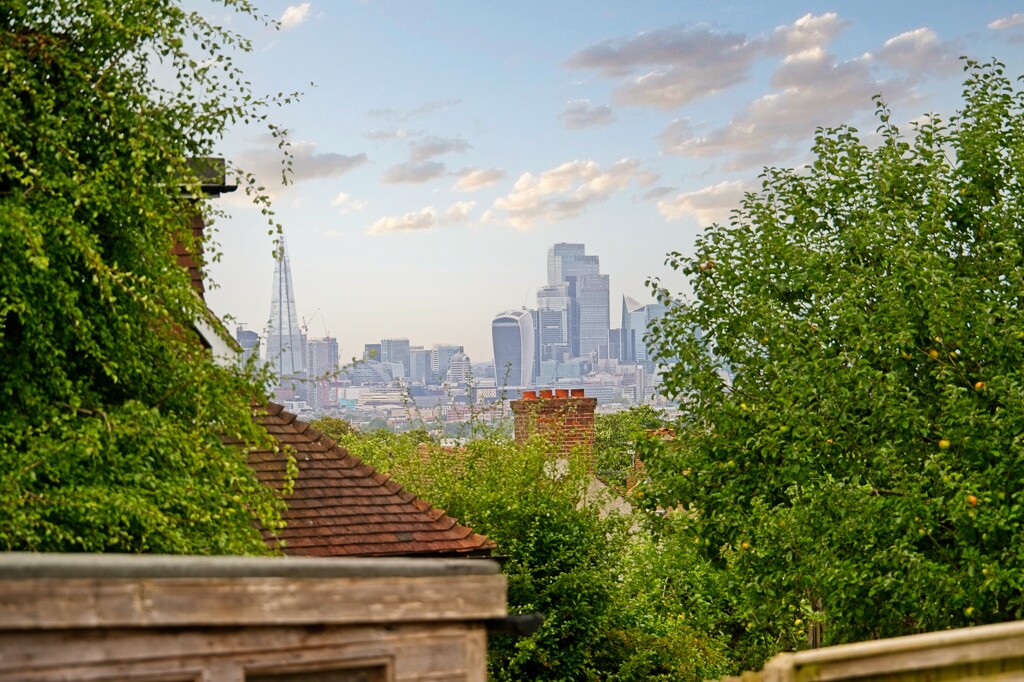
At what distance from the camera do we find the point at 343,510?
13117 mm

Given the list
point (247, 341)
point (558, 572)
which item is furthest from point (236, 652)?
point (558, 572)

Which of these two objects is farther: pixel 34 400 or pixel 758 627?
pixel 758 627

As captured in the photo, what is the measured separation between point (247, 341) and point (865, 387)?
662 centimetres

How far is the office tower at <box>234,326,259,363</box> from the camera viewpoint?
33.9 feet

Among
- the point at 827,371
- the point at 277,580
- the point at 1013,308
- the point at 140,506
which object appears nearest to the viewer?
the point at 277,580

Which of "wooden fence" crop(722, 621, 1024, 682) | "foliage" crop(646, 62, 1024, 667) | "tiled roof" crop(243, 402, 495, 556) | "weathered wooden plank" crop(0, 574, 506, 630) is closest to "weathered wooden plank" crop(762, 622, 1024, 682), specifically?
"wooden fence" crop(722, 621, 1024, 682)

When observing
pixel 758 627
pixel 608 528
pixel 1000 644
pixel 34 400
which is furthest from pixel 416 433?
pixel 1000 644

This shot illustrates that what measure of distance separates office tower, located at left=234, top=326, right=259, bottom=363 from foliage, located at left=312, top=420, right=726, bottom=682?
19.8 ft

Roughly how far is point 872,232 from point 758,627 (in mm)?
6354

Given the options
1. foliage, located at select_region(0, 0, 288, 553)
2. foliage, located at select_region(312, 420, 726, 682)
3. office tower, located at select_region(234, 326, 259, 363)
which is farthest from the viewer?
foliage, located at select_region(312, 420, 726, 682)

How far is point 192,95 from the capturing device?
10352 millimetres

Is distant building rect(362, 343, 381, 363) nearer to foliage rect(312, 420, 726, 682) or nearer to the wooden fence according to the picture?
foliage rect(312, 420, 726, 682)

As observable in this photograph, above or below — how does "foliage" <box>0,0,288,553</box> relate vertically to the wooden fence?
above

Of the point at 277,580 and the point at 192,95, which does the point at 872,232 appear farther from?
the point at 277,580
